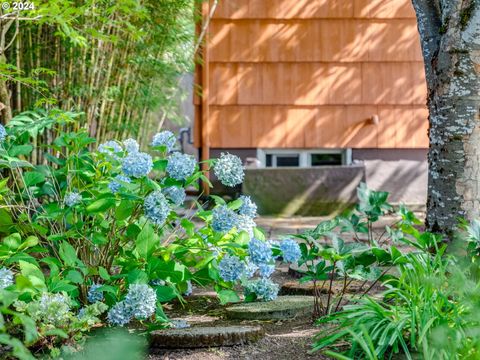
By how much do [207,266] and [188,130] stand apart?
854 cm

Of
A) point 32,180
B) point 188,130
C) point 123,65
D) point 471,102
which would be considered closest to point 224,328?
point 32,180

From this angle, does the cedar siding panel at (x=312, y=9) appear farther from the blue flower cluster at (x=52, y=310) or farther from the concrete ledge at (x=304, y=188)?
the blue flower cluster at (x=52, y=310)

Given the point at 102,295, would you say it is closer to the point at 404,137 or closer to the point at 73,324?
the point at 73,324

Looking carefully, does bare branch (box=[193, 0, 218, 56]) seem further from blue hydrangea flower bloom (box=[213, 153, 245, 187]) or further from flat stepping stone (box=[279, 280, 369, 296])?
blue hydrangea flower bloom (box=[213, 153, 245, 187])

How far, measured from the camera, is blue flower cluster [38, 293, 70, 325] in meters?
2.27

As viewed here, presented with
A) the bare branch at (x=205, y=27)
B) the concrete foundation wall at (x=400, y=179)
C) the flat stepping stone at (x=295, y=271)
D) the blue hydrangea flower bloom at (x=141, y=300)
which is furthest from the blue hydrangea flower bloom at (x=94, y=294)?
the bare branch at (x=205, y=27)

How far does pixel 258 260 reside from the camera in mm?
2697

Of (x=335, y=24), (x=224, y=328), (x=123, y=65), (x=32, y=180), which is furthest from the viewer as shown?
(x=335, y=24)

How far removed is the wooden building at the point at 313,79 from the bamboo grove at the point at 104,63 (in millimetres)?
494

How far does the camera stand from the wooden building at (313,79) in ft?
24.5

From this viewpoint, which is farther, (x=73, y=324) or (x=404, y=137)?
(x=404, y=137)

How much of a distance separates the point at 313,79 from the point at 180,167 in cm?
493

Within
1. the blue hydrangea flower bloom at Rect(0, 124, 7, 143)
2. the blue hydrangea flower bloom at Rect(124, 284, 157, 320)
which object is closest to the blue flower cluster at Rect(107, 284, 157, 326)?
the blue hydrangea flower bloom at Rect(124, 284, 157, 320)

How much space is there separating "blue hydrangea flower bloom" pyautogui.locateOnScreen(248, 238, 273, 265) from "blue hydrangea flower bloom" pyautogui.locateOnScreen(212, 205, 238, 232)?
11cm
